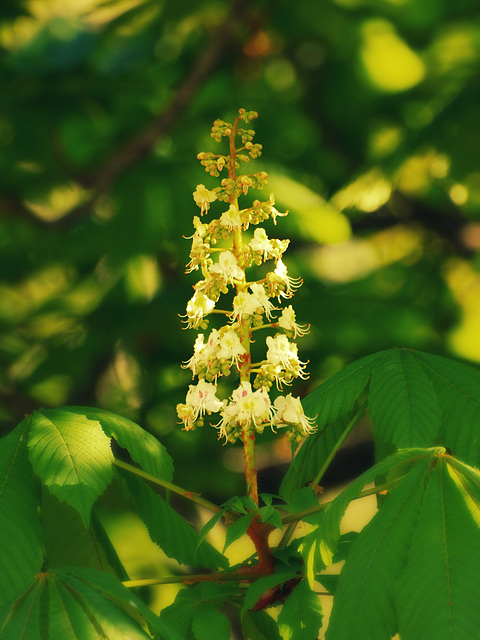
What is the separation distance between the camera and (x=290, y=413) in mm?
1208

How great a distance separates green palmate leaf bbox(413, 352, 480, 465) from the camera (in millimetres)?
1228

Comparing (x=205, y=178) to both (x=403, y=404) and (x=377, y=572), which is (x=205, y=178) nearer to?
(x=403, y=404)

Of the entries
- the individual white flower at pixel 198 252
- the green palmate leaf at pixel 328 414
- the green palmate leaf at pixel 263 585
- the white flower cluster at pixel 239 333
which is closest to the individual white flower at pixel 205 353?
the white flower cluster at pixel 239 333

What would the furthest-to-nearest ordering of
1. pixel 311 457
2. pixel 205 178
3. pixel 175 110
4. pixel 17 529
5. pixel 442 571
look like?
1. pixel 175 110
2. pixel 205 178
3. pixel 311 457
4. pixel 17 529
5. pixel 442 571

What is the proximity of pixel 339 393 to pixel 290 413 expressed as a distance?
15 centimetres

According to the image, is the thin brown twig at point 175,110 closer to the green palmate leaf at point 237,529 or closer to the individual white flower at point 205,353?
the individual white flower at point 205,353

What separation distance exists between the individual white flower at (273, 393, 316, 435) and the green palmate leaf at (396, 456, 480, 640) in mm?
236

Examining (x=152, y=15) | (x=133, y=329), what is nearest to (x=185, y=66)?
(x=152, y=15)

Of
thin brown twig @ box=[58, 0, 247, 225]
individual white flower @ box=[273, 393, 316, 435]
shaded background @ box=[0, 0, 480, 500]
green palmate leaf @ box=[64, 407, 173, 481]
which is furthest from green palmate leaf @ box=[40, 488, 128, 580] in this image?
thin brown twig @ box=[58, 0, 247, 225]

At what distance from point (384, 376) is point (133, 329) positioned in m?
1.65

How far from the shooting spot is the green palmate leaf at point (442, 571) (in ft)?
2.97

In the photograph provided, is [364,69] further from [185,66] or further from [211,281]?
[211,281]

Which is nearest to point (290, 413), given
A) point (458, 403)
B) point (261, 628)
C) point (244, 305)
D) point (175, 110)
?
point (244, 305)

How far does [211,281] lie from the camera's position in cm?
121
